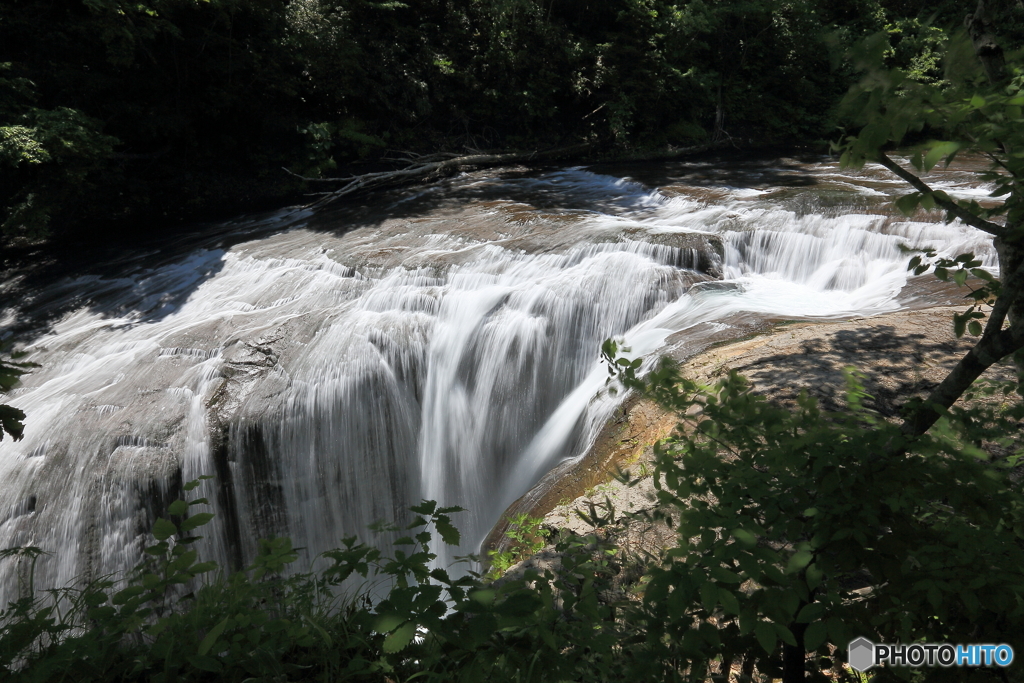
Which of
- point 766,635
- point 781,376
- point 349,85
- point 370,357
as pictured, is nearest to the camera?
point 766,635

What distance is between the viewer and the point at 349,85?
13.6 metres

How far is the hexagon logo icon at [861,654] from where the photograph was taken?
5.66 feet

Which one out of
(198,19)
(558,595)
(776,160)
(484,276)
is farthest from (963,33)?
(198,19)

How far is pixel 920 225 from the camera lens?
740 centimetres

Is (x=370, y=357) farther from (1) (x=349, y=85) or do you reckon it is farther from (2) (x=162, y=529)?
(1) (x=349, y=85)

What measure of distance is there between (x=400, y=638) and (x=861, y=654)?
1.30 metres

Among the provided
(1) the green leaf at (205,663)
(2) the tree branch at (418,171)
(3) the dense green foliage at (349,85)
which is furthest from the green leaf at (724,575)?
(2) the tree branch at (418,171)

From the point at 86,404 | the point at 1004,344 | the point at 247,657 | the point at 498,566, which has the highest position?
the point at 1004,344

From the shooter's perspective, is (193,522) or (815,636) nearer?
(815,636)

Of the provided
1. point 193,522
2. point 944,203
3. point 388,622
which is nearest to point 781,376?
point 944,203

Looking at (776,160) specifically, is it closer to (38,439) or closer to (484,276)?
(484,276)

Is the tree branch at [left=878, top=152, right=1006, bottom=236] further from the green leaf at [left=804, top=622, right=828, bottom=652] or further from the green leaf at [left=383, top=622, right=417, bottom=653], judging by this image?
the green leaf at [left=383, top=622, right=417, bottom=653]

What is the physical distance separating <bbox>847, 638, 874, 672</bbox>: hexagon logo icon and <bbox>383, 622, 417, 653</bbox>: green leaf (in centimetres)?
123

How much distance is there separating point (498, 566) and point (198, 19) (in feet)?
42.8
